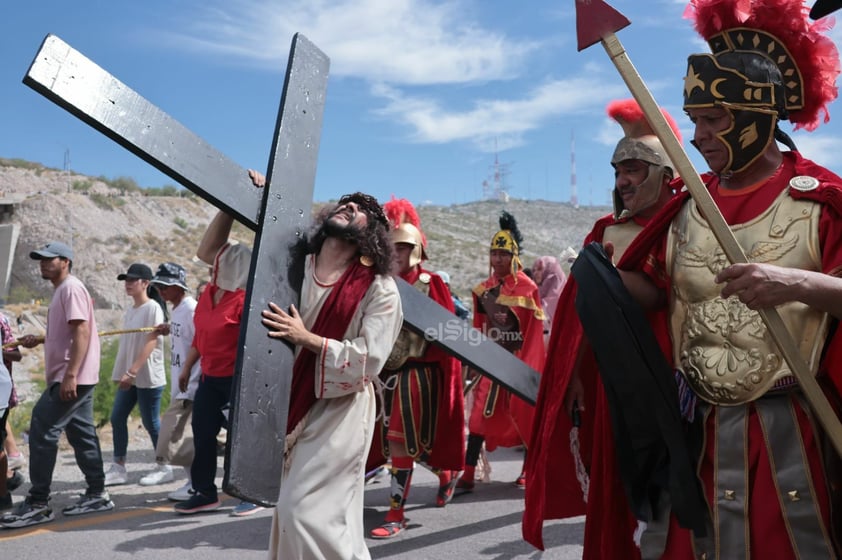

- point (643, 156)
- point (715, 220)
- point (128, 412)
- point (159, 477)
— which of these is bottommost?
point (159, 477)

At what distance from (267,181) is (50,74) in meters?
0.85

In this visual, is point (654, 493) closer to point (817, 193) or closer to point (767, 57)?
point (817, 193)

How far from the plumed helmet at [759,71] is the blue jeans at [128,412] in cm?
650

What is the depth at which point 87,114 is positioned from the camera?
264 centimetres

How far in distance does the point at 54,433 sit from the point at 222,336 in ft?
4.74

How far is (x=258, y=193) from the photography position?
3.25 m

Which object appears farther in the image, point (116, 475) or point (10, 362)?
point (116, 475)

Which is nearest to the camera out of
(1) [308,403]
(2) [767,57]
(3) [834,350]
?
(3) [834,350]

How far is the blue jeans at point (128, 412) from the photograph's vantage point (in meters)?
8.23

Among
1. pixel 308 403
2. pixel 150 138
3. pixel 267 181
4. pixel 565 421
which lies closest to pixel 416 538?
pixel 308 403

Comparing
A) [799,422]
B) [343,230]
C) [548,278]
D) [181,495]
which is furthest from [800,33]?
[548,278]

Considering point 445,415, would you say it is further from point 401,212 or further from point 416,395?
point 401,212

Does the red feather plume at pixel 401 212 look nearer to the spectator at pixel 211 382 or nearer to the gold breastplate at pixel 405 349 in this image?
the gold breastplate at pixel 405 349

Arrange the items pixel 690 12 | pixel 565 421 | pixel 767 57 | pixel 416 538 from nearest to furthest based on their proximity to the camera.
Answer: pixel 767 57 → pixel 690 12 → pixel 565 421 → pixel 416 538
